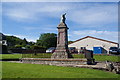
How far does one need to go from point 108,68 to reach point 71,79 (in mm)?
4910

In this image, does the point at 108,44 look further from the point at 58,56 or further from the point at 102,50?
the point at 58,56

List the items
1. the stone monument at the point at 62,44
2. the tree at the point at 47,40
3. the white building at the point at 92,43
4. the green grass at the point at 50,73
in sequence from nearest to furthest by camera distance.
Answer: the green grass at the point at 50,73, the stone monument at the point at 62,44, the white building at the point at 92,43, the tree at the point at 47,40

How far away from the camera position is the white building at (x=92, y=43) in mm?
45844

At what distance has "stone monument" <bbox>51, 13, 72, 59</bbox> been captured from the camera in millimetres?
16938

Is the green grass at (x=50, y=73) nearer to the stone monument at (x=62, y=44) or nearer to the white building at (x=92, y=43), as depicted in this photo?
the stone monument at (x=62, y=44)

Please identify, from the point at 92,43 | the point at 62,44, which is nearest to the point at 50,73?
the point at 62,44

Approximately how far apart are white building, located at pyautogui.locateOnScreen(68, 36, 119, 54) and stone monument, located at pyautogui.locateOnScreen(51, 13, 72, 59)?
3067cm

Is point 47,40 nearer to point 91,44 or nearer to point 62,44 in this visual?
point 91,44

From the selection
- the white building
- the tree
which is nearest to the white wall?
the white building

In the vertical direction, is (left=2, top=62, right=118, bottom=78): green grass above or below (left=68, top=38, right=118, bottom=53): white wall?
below

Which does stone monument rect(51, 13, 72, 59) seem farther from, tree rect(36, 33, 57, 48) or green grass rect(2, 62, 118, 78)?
tree rect(36, 33, 57, 48)

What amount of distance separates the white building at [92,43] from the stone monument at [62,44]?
30.7 metres

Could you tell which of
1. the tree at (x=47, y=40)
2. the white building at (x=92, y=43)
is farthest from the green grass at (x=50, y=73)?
the tree at (x=47, y=40)

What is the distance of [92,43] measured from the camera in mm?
47406
